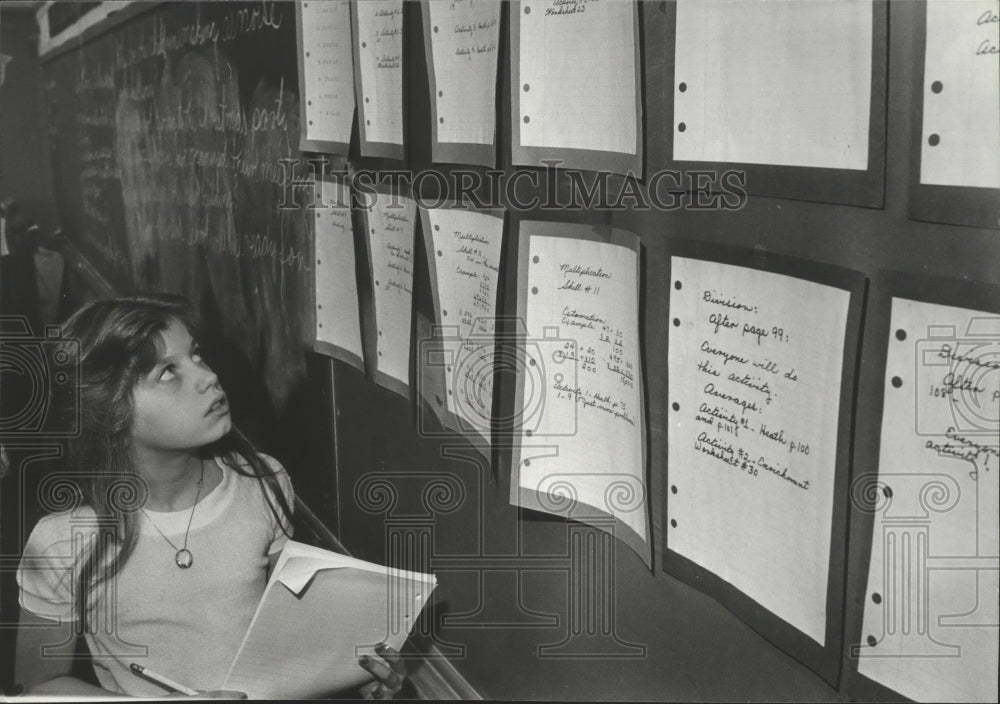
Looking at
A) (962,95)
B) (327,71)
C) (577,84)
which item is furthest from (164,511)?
(962,95)

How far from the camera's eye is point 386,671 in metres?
1.11

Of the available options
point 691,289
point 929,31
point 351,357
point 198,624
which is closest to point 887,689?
point 691,289

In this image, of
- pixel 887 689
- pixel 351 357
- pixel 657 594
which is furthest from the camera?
pixel 351 357

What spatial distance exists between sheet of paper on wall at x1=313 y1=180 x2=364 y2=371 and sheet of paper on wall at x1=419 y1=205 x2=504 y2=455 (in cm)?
9

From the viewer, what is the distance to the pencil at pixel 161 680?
A: 1.12m

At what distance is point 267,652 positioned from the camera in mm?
1110

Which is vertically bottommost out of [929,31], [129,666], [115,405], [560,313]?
[129,666]

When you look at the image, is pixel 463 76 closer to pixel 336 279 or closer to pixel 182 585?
pixel 336 279

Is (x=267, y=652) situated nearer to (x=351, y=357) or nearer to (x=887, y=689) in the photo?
(x=351, y=357)

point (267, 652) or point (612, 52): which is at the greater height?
point (612, 52)

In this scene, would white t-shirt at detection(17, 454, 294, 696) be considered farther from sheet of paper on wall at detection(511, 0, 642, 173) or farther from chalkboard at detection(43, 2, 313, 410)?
sheet of paper on wall at detection(511, 0, 642, 173)

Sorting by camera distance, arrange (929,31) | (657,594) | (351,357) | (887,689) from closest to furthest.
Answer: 1. (929,31)
2. (887,689)
3. (657,594)
4. (351,357)

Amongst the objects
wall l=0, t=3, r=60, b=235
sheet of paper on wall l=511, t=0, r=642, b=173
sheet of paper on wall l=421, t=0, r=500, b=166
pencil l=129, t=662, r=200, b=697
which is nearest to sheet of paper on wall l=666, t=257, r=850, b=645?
sheet of paper on wall l=511, t=0, r=642, b=173

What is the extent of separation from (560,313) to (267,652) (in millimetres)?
506
